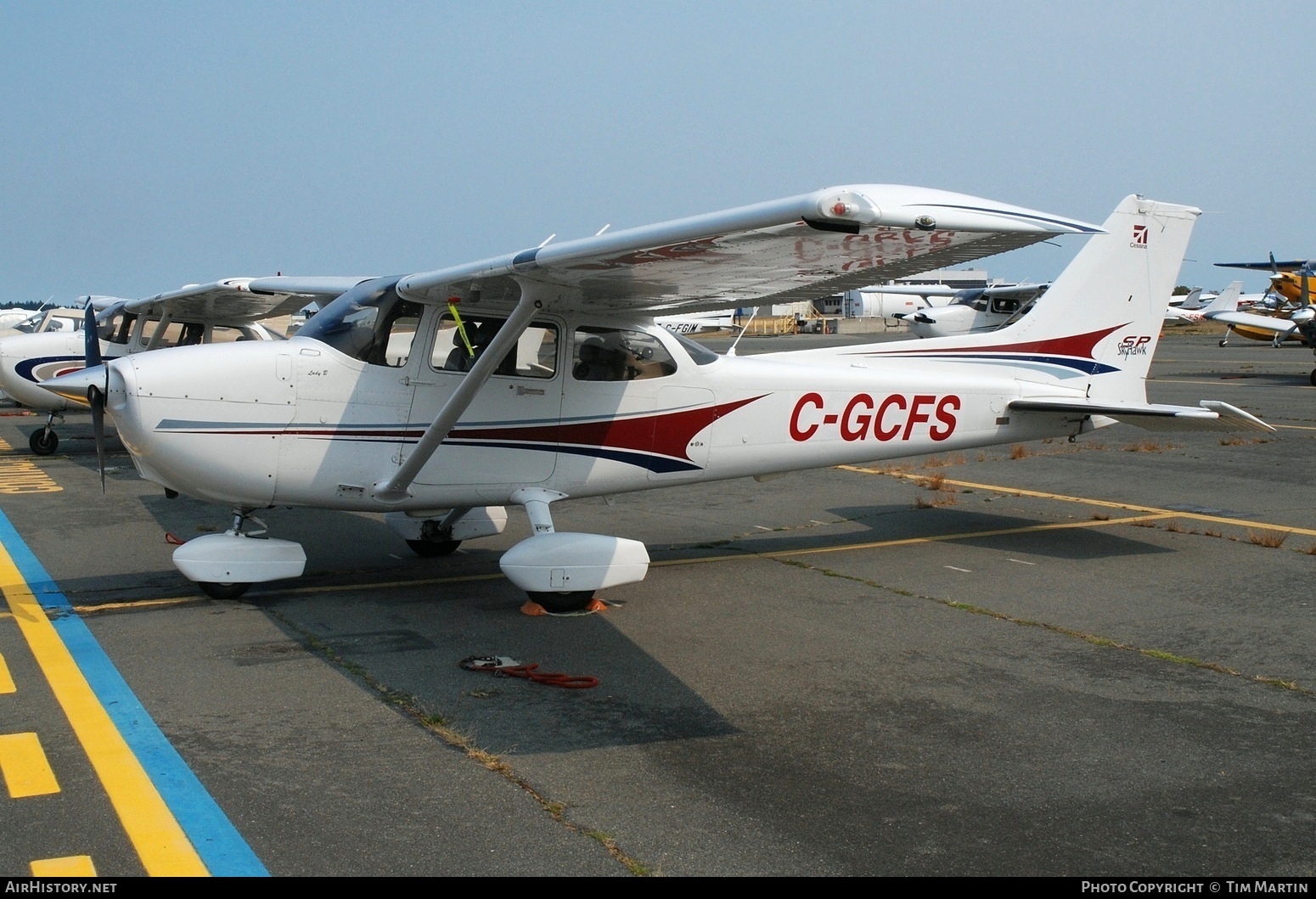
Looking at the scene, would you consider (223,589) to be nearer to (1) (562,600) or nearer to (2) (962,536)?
(1) (562,600)

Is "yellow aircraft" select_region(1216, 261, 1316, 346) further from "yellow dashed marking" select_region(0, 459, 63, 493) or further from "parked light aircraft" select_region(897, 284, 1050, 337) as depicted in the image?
"yellow dashed marking" select_region(0, 459, 63, 493)

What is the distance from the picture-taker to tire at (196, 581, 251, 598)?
724 cm

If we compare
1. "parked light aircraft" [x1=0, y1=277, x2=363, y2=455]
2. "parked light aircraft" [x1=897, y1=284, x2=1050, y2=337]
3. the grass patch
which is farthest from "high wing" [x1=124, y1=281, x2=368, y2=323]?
"parked light aircraft" [x1=897, y1=284, x2=1050, y2=337]

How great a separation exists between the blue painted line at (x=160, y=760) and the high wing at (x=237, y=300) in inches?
272

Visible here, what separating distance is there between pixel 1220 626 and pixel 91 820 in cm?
607

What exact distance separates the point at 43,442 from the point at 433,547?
378 inches

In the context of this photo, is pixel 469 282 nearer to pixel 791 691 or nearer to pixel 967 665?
pixel 791 691

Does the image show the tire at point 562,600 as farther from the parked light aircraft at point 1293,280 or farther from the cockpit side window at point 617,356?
the parked light aircraft at point 1293,280

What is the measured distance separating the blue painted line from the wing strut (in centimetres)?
195

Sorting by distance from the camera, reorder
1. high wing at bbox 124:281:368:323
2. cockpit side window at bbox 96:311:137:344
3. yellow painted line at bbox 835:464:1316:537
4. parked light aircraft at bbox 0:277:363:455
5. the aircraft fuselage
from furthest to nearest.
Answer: cockpit side window at bbox 96:311:137:344 < parked light aircraft at bbox 0:277:363:455 < high wing at bbox 124:281:368:323 < yellow painted line at bbox 835:464:1316:537 < the aircraft fuselage

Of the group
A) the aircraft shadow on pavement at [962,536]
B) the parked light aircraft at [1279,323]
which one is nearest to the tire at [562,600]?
the aircraft shadow on pavement at [962,536]

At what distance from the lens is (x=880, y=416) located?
8.72 m

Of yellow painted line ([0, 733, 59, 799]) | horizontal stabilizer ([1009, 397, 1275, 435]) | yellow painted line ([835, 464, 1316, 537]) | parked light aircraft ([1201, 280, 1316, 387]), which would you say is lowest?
yellow painted line ([0, 733, 59, 799])

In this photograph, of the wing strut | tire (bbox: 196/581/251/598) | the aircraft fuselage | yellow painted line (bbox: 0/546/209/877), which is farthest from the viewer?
tire (bbox: 196/581/251/598)
